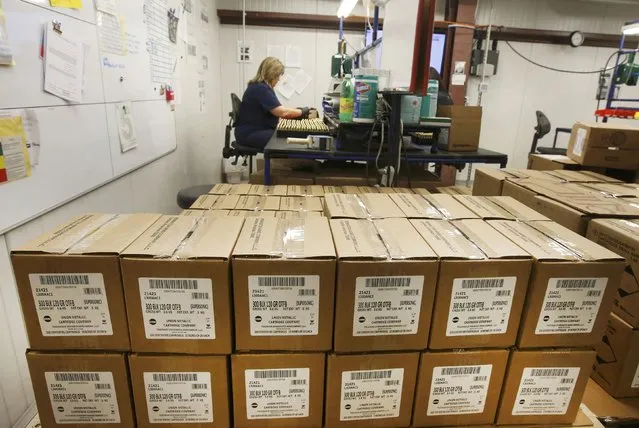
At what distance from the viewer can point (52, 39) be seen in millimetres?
1365

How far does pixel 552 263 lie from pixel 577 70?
557 cm

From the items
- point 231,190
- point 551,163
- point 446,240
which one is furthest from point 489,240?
point 551,163

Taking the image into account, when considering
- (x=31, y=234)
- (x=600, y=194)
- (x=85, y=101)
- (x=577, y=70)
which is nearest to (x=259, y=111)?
(x=85, y=101)

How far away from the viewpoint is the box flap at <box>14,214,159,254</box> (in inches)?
27.0

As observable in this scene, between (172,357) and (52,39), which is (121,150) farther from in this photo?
(172,357)

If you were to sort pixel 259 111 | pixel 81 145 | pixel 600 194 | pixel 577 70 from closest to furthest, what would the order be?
pixel 600 194 → pixel 81 145 → pixel 259 111 → pixel 577 70

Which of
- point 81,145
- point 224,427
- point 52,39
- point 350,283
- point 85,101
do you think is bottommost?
point 224,427

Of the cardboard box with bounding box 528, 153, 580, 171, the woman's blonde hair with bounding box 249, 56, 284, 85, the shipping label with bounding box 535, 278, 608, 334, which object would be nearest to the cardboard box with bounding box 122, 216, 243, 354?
the shipping label with bounding box 535, 278, 608, 334

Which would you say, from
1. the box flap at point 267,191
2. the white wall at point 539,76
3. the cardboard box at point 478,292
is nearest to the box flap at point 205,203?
the box flap at point 267,191

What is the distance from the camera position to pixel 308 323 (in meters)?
0.72

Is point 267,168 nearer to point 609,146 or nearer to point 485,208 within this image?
point 485,208

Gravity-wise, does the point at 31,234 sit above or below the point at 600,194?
below

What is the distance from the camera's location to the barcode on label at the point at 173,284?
68 centimetres

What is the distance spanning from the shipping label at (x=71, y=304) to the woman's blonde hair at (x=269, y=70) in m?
3.07
